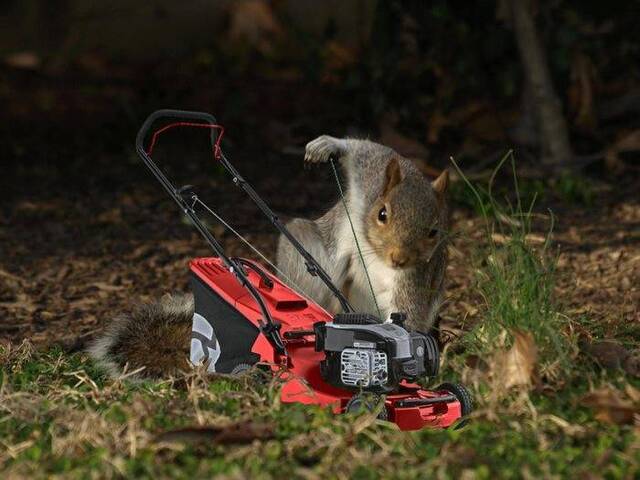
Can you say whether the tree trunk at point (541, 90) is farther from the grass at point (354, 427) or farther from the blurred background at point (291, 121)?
Result: the grass at point (354, 427)

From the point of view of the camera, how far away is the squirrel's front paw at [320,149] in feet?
18.2

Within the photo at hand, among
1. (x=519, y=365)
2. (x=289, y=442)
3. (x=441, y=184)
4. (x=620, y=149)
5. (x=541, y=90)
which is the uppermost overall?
(x=541, y=90)

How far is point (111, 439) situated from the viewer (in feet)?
12.5

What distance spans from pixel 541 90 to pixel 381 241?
3.39 meters

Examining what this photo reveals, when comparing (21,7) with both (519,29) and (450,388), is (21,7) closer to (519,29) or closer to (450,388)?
(519,29)

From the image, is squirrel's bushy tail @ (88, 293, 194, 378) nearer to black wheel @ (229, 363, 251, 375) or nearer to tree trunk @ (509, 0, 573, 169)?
black wheel @ (229, 363, 251, 375)

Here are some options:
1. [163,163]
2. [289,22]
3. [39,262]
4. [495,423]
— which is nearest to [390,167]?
[495,423]

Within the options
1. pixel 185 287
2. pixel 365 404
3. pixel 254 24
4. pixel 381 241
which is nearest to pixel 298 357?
pixel 365 404

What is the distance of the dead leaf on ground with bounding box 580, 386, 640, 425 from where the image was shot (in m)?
3.99

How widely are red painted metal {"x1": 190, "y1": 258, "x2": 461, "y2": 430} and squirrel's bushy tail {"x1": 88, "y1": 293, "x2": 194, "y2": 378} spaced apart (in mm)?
327

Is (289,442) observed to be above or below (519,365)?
below

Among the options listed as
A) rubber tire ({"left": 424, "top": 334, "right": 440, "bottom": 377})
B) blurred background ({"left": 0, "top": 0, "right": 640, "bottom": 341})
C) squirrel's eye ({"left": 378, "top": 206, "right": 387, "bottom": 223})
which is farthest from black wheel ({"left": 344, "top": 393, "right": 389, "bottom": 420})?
blurred background ({"left": 0, "top": 0, "right": 640, "bottom": 341})

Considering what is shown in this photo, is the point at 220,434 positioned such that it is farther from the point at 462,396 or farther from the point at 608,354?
the point at 608,354

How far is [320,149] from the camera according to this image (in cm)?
559
